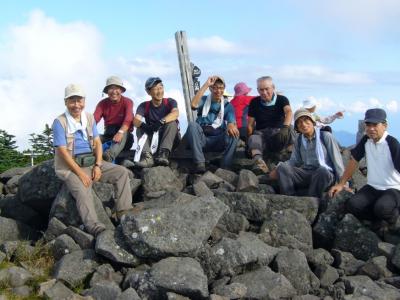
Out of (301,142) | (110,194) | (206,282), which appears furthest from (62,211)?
(301,142)

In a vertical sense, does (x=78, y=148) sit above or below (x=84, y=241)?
above

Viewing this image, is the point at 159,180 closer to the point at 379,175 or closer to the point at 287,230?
the point at 287,230

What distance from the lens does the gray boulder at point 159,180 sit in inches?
474

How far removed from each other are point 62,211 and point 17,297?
7.77 ft

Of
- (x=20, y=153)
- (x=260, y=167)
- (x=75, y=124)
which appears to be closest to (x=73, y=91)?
(x=75, y=124)

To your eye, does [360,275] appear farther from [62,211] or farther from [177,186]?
[62,211]

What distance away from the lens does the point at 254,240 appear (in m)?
9.59

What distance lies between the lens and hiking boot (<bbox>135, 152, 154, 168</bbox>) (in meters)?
13.0

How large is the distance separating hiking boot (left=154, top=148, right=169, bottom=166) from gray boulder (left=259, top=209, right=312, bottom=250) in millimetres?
3269

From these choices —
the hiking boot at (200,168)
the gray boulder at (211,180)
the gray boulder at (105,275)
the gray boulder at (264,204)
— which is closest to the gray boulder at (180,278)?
the gray boulder at (105,275)

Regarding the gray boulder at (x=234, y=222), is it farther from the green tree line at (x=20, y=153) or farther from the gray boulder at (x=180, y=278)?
the green tree line at (x=20, y=153)

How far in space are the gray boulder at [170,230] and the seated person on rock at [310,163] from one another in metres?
2.39

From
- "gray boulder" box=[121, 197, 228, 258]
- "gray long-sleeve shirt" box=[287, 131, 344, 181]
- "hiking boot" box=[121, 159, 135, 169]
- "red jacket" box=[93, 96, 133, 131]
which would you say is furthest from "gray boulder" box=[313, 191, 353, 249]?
"red jacket" box=[93, 96, 133, 131]

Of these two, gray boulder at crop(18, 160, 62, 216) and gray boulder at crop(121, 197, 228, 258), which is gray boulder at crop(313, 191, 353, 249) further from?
gray boulder at crop(18, 160, 62, 216)
